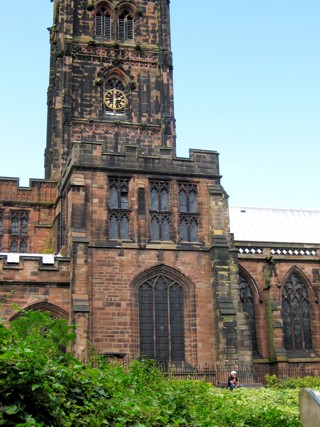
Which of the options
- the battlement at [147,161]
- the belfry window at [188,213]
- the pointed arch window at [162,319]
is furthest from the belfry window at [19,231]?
the belfry window at [188,213]

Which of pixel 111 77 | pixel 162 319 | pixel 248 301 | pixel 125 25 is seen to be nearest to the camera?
pixel 162 319

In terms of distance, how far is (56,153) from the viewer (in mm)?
37375

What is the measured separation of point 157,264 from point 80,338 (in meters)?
4.66

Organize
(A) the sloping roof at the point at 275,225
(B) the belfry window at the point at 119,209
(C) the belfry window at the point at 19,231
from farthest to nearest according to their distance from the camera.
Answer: (A) the sloping roof at the point at 275,225 < (C) the belfry window at the point at 19,231 < (B) the belfry window at the point at 119,209

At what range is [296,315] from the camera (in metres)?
35.1

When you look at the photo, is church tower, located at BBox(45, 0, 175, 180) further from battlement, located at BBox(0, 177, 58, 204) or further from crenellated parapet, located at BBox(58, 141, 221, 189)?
crenellated parapet, located at BBox(58, 141, 221, 189)

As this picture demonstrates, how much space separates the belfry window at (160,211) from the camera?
27.3 metres

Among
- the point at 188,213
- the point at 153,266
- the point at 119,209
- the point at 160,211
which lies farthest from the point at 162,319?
the point at 119,209

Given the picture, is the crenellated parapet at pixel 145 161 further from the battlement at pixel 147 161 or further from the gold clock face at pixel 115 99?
the gold clock face at pixel 115 99

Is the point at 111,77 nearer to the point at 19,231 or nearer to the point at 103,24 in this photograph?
the point at 103,24

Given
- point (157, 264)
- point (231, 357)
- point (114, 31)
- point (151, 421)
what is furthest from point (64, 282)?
point (114, 31)

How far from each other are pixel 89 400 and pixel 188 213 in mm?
18867

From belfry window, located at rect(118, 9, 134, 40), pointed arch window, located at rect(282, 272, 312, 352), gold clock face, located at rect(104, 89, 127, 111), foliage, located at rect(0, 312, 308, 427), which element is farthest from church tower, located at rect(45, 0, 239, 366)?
belfry window, located at rect(118, 9, 134, 40)

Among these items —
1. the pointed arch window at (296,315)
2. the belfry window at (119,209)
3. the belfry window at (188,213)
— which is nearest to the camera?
the belfry window at (119,209)
